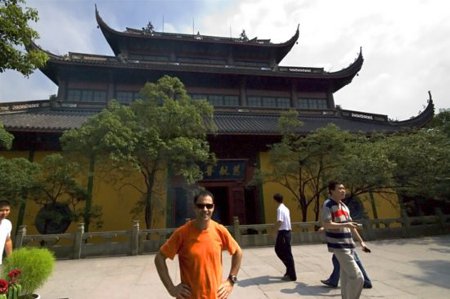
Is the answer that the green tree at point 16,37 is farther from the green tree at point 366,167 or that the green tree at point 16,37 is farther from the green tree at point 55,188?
the green tree at point 366,167

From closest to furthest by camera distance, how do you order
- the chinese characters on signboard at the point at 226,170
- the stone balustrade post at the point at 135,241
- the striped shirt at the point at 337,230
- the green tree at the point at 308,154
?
the striped shirt at the point at 337,230 → the stone balustrade post at the point at 135,241 → the green tree at the point at 308,154 → the chinese characters on signboard at the point at 226,170

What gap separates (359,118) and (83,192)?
45.9 ft

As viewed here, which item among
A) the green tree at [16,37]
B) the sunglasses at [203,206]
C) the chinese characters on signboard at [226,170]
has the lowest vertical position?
the sunglasses at [203,206]

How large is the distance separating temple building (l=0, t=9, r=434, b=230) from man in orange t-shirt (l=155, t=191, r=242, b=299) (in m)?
8.88

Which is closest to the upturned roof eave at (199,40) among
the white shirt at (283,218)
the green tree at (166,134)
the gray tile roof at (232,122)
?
the gray tile roof at (232,122)

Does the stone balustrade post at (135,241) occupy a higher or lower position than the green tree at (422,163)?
lower

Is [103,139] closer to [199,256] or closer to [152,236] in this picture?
[152,236]

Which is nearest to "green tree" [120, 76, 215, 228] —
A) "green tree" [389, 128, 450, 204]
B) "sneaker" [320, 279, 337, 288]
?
"sneaker" [320, 279, 337, 288]

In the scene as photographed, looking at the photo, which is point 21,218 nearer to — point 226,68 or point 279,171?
point 279,171

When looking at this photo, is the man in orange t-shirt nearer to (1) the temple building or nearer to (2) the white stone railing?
(2) the white stone railing

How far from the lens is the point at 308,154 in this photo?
9.27 meters

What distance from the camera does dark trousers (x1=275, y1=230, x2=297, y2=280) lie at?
177 inches

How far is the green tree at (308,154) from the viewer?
909 cm

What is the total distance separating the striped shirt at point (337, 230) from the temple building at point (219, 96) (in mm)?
7777
